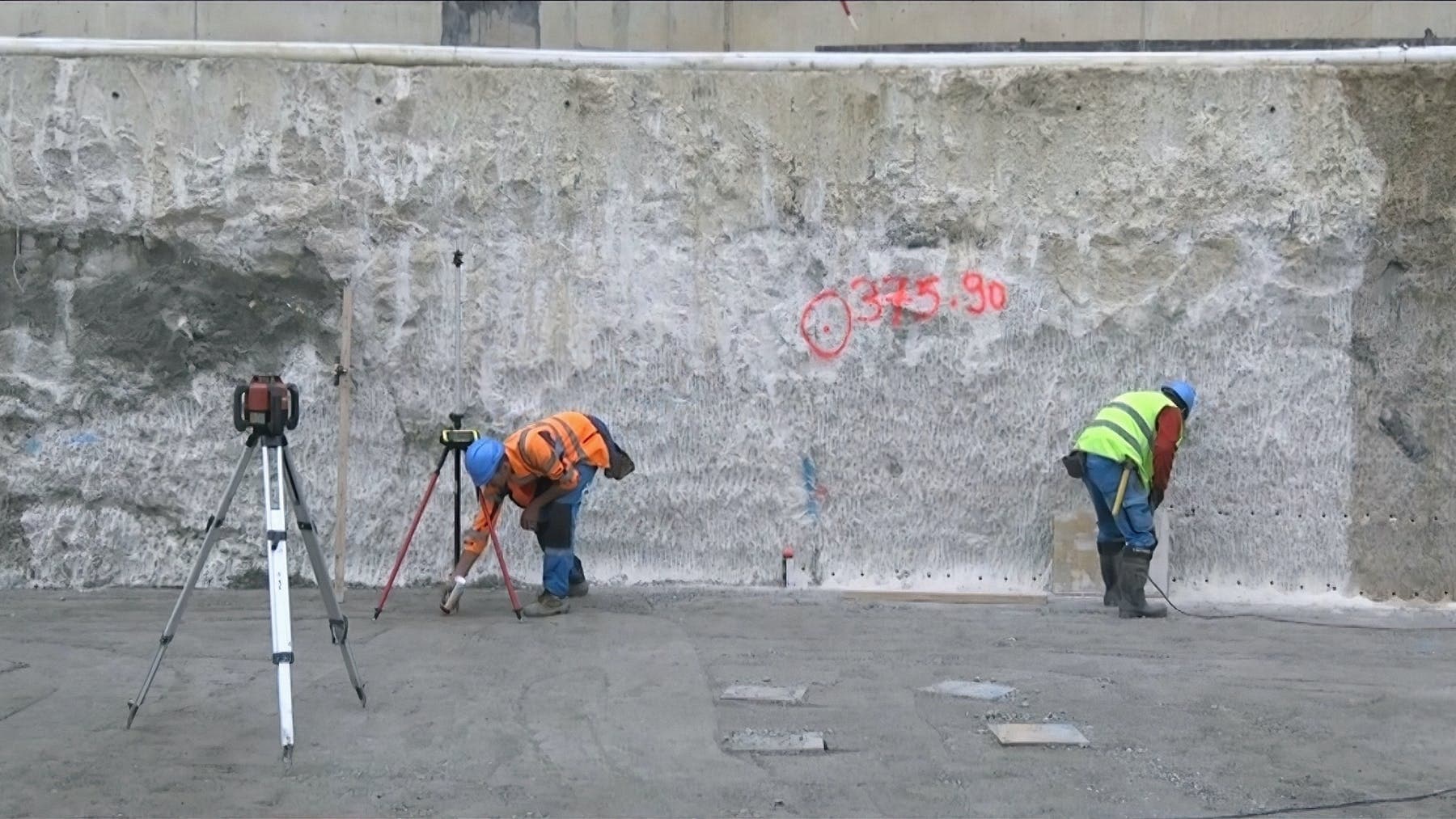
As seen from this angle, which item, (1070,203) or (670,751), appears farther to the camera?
(1070,203)

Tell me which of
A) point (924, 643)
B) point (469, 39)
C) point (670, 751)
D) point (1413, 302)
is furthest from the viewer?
point (469, 39)

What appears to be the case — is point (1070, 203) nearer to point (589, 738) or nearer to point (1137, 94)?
point (1137, 94)

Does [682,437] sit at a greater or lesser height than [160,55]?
lesser

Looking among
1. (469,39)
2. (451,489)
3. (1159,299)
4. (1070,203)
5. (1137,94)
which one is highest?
(469,39)

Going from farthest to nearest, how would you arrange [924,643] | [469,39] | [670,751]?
[469,39], [924,643], [670,751]

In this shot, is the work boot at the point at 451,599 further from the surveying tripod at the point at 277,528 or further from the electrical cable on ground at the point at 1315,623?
the electrical cable on ground at the point at 1315,623

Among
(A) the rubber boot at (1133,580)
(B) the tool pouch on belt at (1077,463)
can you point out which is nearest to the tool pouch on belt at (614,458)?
(B) the tool pouch on belt at (1077,463)

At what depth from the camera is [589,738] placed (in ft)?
18.4

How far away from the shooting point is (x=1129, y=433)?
7977 millimetres

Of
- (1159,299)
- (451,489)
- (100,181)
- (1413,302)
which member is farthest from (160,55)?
(1413,302)

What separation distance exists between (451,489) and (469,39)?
447cm

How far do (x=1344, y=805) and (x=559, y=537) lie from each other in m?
4.36

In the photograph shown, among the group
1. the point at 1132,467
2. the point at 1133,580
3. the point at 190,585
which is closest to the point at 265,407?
the point at 190,585

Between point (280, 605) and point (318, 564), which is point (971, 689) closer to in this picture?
point (318, 564)
